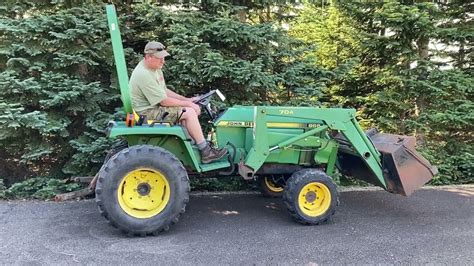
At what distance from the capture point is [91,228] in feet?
14.5

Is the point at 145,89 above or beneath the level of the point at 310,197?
above

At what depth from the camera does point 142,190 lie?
428 centimetres

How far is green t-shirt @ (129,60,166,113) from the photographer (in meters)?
4.40

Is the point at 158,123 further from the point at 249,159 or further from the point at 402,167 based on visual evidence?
the point at 402,167

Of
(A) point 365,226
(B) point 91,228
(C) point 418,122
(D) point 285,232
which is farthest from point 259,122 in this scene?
(C) point 418,122

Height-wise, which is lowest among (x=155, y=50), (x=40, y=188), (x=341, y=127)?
(x=40, y=188)

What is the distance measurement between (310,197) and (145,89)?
200 cm

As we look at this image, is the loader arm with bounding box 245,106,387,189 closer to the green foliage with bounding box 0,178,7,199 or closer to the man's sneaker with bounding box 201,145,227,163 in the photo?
the man's sneaker with bounding box 201,145,227,163

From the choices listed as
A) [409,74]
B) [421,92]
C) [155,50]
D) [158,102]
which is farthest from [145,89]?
[421,92]

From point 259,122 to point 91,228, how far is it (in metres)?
1.96

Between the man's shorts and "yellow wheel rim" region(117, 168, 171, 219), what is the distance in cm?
60

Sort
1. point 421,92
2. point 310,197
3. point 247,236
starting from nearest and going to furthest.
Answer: point 247,236, point 310,197, point 421,92

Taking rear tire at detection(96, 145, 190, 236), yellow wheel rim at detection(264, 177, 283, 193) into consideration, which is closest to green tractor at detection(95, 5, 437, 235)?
rear tire at detection(96, 145, 190, 236)

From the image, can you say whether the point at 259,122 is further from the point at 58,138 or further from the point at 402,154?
the point at 58,138
